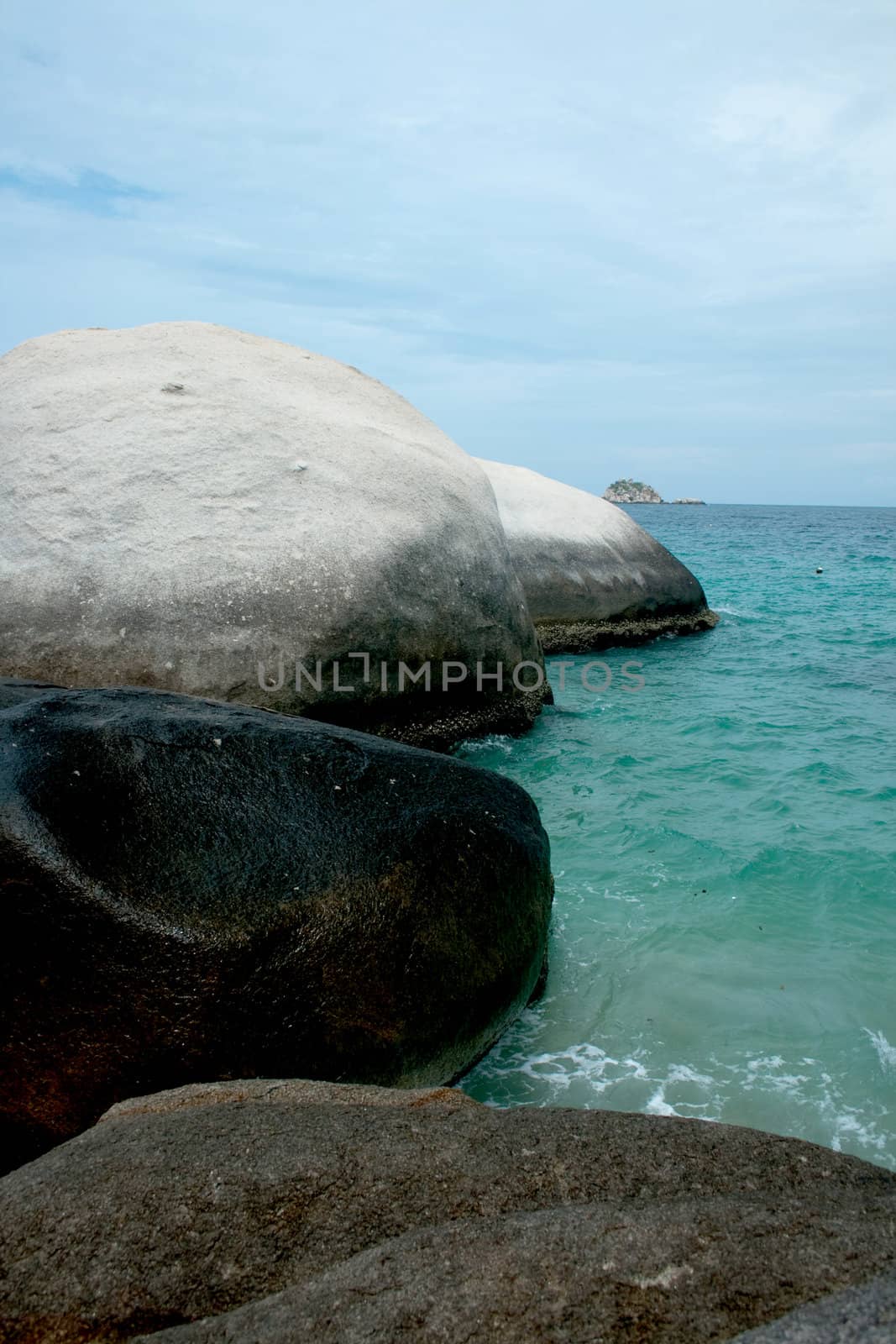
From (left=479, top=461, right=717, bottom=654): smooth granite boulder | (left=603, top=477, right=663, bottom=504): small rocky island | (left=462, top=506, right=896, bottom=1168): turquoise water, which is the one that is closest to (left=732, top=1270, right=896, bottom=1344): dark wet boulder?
(left=462, top=506, right=896, bottom=1168): turquoise water

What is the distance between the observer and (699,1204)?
154 centimetres

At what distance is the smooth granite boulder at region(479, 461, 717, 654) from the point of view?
12.5 metres

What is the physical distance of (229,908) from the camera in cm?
293

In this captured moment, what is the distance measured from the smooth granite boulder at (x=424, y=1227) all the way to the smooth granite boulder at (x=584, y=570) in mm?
10223

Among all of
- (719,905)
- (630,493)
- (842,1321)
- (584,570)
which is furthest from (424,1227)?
(630,493)

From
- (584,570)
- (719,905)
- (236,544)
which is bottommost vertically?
(719,905)

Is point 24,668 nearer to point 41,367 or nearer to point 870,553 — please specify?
point 41,367

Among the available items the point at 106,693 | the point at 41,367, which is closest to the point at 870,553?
the point at 41,367

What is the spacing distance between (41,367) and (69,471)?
1290 mm

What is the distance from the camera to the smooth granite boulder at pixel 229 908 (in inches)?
110

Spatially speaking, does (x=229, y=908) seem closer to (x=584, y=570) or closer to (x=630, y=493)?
(x=584, y=570)

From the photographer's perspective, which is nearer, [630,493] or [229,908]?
[229,908]

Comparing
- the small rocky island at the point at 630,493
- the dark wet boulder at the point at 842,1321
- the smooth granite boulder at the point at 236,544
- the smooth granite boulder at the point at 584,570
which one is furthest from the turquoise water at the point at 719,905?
the small rocky island at the point at 630,493

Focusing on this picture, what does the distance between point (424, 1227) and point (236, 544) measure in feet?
17.4
